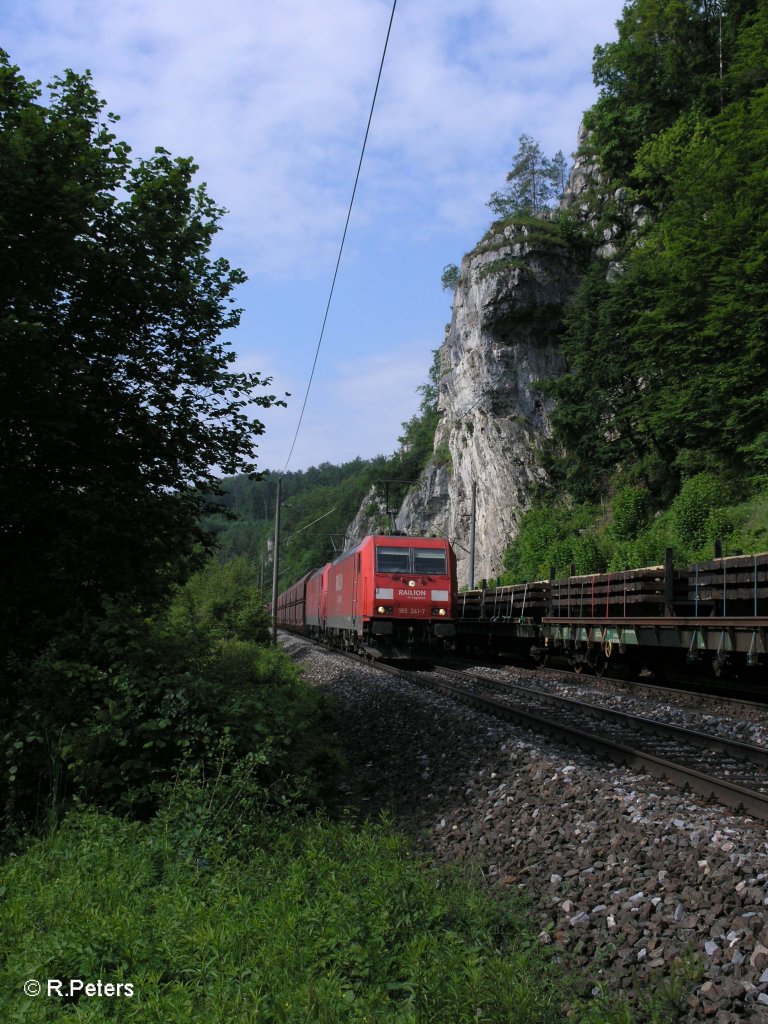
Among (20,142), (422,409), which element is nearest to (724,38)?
(20,142)

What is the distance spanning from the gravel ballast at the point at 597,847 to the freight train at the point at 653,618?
14.2 ft

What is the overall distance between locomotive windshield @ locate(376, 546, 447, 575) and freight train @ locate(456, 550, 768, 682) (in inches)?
88.8

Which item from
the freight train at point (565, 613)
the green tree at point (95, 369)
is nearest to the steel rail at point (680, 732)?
the freight train at point (565, 613)

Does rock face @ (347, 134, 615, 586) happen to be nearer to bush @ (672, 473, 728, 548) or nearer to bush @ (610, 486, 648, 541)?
bush @ (610, 486, 648, 541)

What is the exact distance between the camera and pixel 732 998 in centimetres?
315

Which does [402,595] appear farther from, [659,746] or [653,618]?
[659,746]

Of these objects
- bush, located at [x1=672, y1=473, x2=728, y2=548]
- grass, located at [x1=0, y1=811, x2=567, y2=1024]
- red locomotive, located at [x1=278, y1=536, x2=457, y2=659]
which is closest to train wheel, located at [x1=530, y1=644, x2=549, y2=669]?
red locomotive, located at [x1=278, y1=536, x2=457, y2=659]

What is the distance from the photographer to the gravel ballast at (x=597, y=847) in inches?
139

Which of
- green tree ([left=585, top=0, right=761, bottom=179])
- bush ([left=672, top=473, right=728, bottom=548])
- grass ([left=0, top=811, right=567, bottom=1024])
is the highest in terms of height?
green tree ([left=585, top=0, right=761, bottom=179])

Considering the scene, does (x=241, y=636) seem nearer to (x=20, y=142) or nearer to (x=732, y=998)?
(x=20, y=142)

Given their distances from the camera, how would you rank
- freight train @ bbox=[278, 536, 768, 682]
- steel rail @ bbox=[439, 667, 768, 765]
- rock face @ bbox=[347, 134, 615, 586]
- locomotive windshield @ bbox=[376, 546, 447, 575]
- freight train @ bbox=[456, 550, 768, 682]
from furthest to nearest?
rock face @ bbox=[347, 134, 615, 586]
locomotive windshield @ bbox=[376, 546, 447, 575]
freight train @ bbox=[278, 536, 768, 682]
freight train @ bbox=[456, 550, 768, 682]
steel rail @ bbox=[439, 667, 768, 765]

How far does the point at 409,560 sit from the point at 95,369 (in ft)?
38.6

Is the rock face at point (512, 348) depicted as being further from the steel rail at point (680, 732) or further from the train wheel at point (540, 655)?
the steel rail at point (680, 732)

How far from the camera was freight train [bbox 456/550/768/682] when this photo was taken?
1107cm
